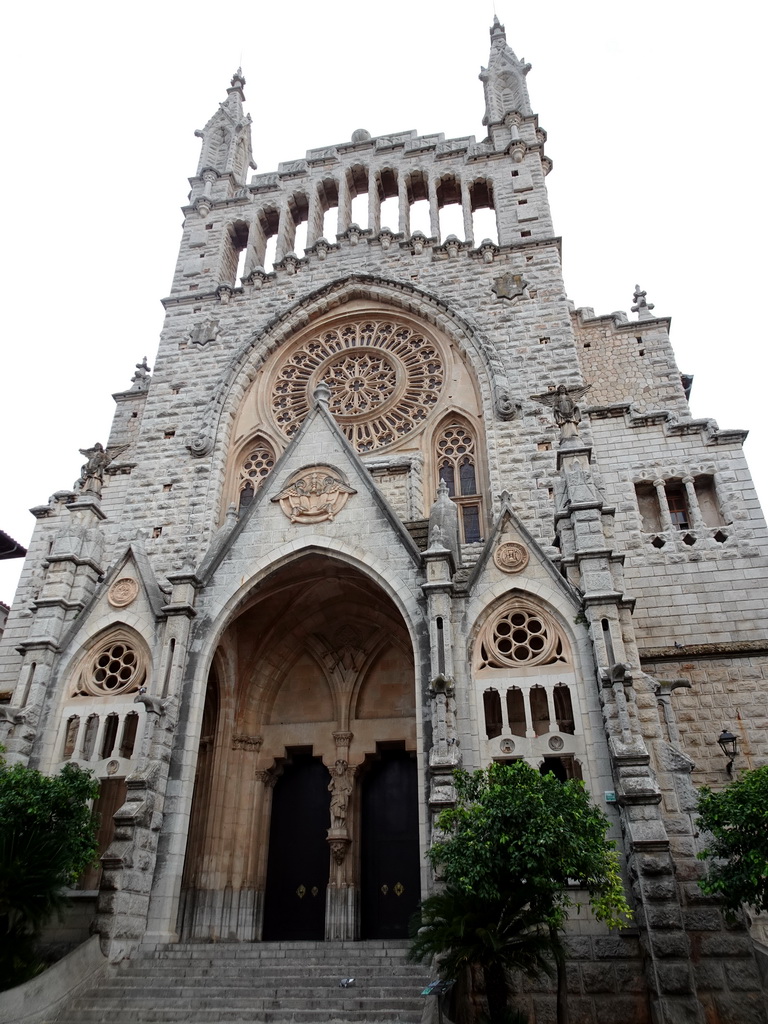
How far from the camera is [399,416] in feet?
65.0

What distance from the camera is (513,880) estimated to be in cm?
881

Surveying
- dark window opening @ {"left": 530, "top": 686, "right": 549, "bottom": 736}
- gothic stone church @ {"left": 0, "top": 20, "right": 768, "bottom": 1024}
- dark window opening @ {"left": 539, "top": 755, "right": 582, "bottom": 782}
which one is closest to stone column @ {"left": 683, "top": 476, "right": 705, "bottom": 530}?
gothic stone church @ {"left": 0, "top": 20, "right": 768, "bottom": 1024}

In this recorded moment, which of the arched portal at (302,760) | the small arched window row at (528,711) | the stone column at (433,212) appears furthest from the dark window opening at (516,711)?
the stone column at (433,212)

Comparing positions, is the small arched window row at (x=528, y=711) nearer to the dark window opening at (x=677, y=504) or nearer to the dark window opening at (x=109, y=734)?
the dark window opening at (x=677, y=504)

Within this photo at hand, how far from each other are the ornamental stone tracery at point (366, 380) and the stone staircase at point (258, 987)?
11.8 m

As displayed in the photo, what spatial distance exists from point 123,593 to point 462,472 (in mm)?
8458

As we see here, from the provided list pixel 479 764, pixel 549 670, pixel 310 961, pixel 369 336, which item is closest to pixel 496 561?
pixel 549 670

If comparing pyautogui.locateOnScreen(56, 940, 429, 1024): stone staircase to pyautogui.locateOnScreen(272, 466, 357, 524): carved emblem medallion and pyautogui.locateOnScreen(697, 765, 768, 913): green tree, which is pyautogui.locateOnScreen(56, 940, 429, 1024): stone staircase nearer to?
pyautogui.locateOnScreen(697, 765, 768, 913): green tree

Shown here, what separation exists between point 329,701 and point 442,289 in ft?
38.9

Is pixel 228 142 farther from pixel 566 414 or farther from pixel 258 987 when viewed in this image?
pixel 258 987

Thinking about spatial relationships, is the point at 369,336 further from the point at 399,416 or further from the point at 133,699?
the point at 133,699

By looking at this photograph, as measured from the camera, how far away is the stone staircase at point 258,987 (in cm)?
923

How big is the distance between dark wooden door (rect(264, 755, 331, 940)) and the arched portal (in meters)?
0.02

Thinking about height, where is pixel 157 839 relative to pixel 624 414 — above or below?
below
